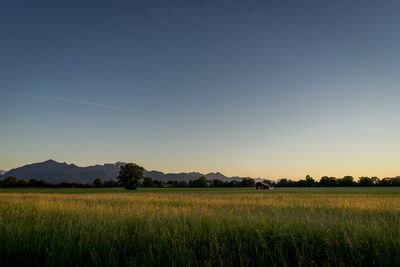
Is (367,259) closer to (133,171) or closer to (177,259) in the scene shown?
(177,259)

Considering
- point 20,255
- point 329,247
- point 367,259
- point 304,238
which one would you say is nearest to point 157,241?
point 20,255

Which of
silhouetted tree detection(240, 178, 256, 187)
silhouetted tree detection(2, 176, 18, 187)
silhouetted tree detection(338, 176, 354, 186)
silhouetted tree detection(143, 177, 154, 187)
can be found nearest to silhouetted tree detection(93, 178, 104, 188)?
silhouetted tree detection(143, 177, 154, 187)

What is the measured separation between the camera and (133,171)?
328 ft

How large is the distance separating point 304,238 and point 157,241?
354 cm

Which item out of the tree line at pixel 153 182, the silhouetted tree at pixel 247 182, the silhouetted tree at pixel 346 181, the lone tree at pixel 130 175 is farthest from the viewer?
the silhouetted tree at pixel 247 182

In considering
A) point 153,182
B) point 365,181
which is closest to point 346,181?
point 365,181

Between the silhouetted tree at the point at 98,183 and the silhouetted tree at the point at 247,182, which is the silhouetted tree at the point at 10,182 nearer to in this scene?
the silhouetted tree at the point at 98,183

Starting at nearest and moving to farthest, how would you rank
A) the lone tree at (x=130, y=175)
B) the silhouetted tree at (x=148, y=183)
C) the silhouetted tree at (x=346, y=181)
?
the lone tree at (x=130, y=175)
the silhouetted tree at (x=346, y=181)
the silhouetted tree at (x=148, y=183)

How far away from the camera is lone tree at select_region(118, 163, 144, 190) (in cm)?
9743

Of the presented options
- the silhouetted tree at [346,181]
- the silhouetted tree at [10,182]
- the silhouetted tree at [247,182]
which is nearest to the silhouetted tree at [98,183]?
the silhouetted tree at [10,182]

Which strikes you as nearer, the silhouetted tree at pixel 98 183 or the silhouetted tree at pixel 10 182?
the silhouetted tree at pixel 10 182

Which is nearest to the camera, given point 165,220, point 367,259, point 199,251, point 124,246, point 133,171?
point 367,259

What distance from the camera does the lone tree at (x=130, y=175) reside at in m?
97.4

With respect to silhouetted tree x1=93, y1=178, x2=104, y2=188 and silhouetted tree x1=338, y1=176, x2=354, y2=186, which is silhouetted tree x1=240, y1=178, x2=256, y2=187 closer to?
silhouetted tree x1=338, y1=176, x2=354, y2=186
